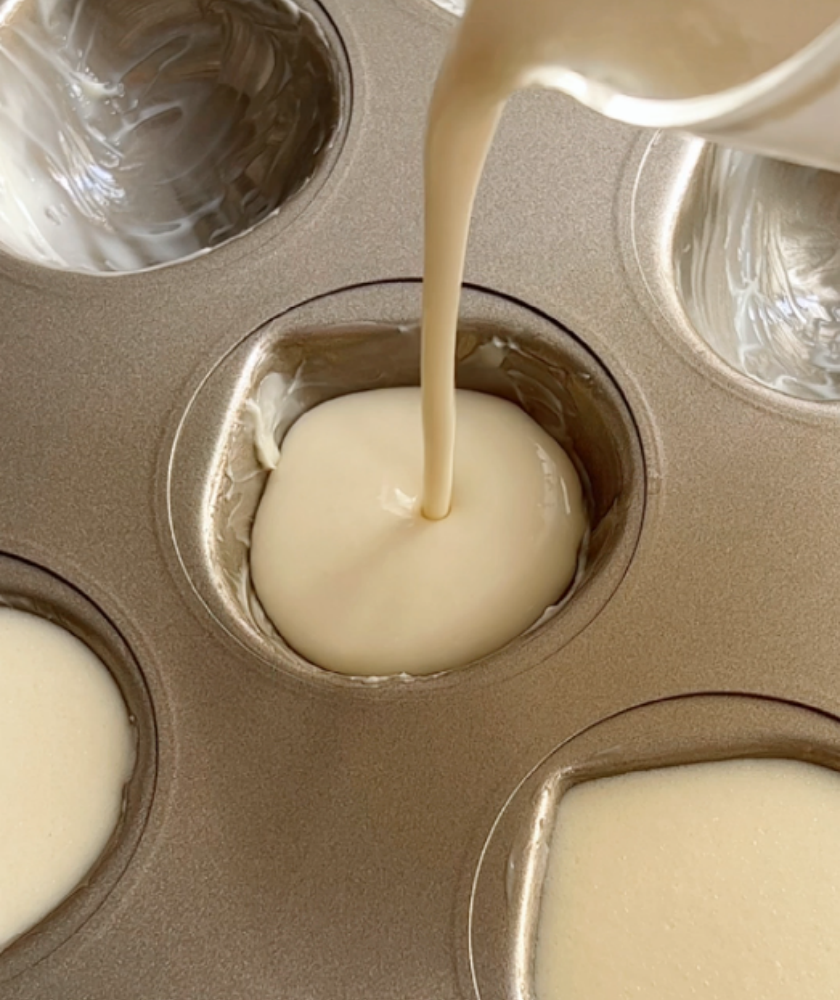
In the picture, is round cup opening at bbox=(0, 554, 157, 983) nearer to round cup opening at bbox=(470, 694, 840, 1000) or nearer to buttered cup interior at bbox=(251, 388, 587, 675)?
buttered cup interior at bbox=(251, 388, 587, 675)

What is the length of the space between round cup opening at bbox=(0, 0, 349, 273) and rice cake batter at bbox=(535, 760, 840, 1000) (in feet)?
1.98

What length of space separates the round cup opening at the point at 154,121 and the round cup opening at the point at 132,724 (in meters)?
0.35

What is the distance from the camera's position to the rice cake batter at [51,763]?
2.26 feet

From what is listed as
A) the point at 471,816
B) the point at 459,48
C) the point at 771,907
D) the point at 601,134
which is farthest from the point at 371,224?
the point at 771,907

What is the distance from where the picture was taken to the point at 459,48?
54 centimetres

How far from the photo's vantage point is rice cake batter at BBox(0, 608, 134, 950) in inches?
27.1

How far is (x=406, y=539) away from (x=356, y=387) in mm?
166

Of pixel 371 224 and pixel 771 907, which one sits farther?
pixel 371 224

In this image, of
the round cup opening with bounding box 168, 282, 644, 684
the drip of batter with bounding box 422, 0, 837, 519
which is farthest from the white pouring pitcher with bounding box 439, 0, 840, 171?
the round cup opening with bounding box 168, 282, 644, 684

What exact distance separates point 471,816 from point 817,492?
12.8 inches

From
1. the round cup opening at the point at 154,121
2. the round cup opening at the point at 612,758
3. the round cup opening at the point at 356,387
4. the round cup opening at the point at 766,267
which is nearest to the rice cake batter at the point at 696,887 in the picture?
the round cup opening at the point at 612,758

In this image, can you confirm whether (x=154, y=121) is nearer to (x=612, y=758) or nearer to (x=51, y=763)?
(x=51, y=763)

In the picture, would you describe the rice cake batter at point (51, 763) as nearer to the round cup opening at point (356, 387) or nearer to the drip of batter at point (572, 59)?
the round cup opening at point (356, 387)

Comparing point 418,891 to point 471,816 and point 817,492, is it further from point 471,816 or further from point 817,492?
point 817,492
